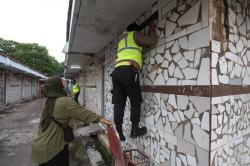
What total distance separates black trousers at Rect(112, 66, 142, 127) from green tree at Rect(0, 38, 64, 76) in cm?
4420

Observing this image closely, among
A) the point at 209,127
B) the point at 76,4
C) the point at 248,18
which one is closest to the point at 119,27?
the point at 76,4

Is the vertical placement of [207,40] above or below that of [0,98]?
above

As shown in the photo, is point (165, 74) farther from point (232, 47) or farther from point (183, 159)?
point (183, 159)

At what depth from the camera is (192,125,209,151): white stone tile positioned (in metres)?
2.17

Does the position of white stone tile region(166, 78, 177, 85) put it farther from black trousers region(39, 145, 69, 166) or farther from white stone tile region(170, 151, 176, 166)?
black trousers region(39, 145, 69, 166)

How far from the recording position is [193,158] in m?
2.36

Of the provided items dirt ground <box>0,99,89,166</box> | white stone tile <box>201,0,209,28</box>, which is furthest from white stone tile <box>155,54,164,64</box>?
dirt ground <box>0,99,89,166</box>

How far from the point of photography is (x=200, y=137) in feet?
7.41

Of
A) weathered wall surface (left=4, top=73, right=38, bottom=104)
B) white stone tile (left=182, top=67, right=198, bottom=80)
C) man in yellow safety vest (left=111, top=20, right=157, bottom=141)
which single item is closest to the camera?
white stone tile (left=182, top=67, right=198, bottom=80)

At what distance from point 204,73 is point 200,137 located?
2.31ft

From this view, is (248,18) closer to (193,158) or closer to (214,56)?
(214,56)

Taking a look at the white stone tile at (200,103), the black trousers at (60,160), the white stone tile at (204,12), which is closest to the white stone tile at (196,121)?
the white stone tile at (200,103)

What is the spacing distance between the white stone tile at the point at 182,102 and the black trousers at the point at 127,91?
2.49ft

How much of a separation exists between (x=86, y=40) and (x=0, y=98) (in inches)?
514
